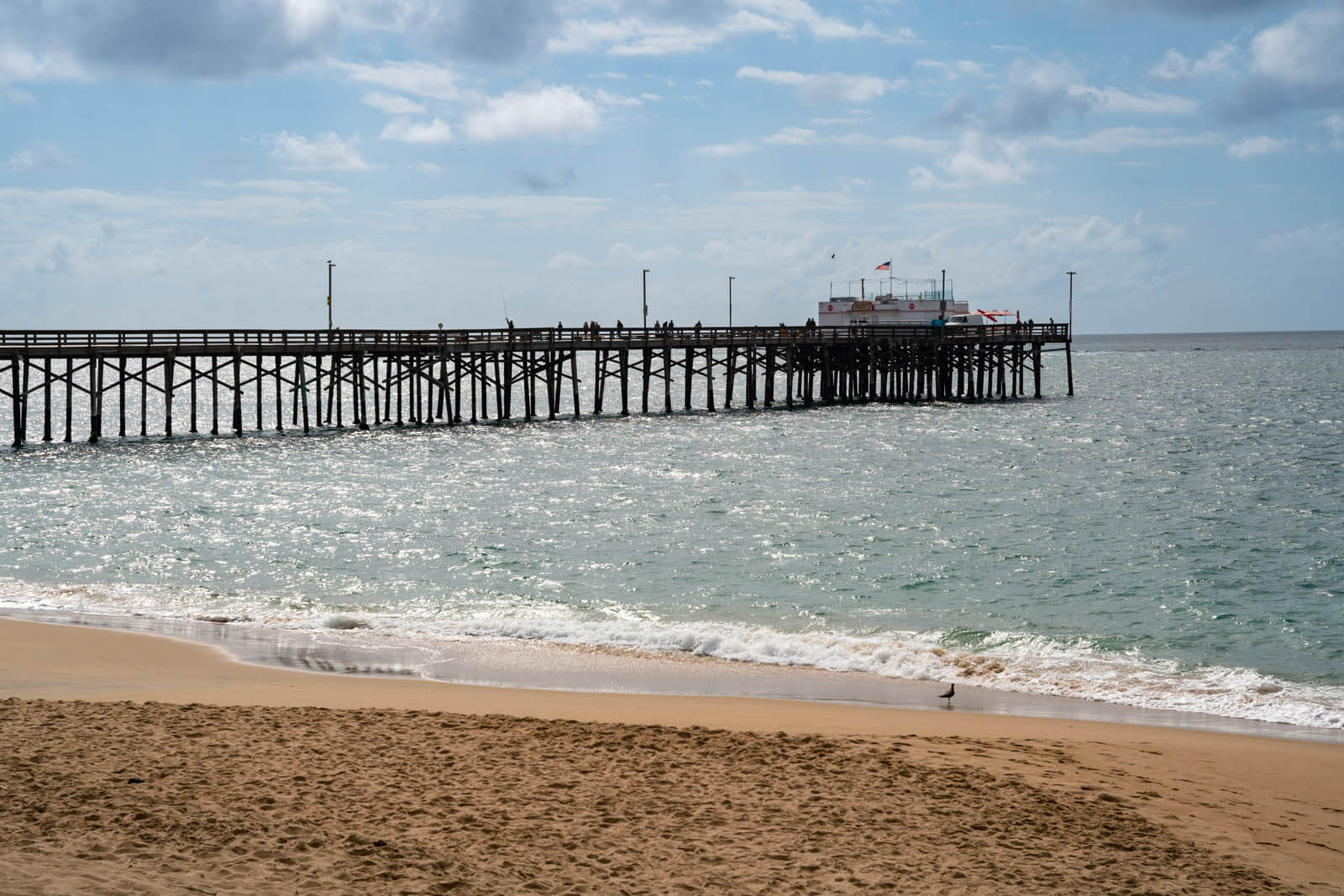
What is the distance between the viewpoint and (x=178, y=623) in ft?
54.0

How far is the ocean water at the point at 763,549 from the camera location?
15039 mm

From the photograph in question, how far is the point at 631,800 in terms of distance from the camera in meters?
8.28

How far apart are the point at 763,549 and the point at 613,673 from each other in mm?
8872

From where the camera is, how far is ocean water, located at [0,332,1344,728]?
15039 mm

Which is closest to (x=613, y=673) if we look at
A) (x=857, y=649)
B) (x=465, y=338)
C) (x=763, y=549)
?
(x=857, y=649)

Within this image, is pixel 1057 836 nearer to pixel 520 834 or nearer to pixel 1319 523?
pixel 520 834

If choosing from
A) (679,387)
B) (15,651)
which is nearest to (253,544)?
(15,651)

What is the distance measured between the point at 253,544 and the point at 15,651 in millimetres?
8819

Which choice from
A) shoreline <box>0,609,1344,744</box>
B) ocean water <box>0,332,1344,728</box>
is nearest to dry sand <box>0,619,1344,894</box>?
shoreline <box>0,609,1344,744</box>

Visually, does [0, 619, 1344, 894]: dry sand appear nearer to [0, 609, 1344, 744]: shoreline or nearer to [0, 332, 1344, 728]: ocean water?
[0, 609, 1344, 744]: shoreline

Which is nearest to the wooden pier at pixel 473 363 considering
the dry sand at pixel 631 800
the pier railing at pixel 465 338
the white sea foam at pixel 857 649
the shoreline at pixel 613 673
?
the pier railing at pixel 465 338

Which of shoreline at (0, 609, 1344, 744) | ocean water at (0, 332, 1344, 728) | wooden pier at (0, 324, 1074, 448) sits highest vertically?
wooden pier at (0, 324, 1074, 448)

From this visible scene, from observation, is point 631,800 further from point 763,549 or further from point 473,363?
point 473,363

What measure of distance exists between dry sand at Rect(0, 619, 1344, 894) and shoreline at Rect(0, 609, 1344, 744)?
2.39 ft
